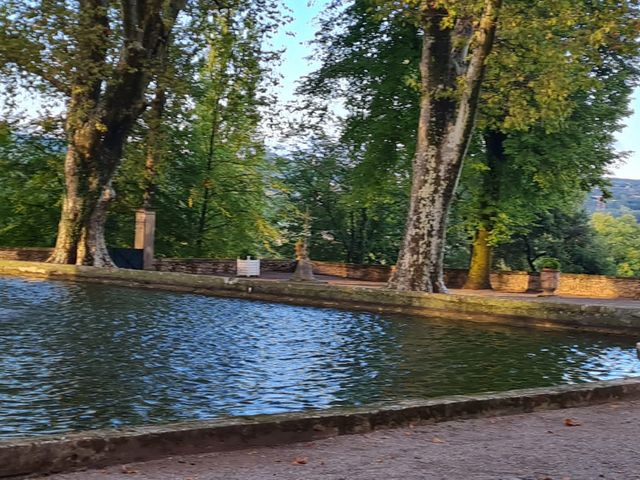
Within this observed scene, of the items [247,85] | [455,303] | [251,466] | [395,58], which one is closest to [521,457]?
[251,466]

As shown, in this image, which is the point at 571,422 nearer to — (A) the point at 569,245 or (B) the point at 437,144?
(B) the point at 437,144

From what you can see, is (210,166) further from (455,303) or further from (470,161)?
(455,303)

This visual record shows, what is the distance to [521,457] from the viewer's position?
4.80m

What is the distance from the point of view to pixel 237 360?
339 inches

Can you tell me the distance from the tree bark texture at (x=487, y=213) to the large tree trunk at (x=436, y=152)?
1195 centimetres

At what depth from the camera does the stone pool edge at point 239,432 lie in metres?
→ 4.18

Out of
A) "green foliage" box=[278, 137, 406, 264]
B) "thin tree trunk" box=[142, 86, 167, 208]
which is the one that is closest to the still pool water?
"thin tree trunk" box=[142, 86, 167, 208]

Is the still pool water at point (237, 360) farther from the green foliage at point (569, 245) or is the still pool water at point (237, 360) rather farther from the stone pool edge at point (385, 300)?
the green foliage at point (569, 245)

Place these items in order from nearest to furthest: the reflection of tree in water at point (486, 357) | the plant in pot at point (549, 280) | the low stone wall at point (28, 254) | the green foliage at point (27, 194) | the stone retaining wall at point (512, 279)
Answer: the reflection of tree in water at point (486, 357) → the low stone wall at point (28, 254) → the plant in pot at point (549, 280) → the stone retaining wall at point (512, 279) → the green foliage at point (27, 194)

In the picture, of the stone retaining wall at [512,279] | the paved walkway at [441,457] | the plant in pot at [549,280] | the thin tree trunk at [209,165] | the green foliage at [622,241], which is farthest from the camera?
the green foliage at [622,241]

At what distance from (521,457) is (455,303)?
8.82 metres

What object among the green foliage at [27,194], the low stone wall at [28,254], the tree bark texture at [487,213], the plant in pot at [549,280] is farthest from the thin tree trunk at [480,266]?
the green foliage at [27,194]

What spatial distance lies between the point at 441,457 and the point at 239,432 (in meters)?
1.33

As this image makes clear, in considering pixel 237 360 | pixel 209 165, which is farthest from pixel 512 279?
pixel 237 360
